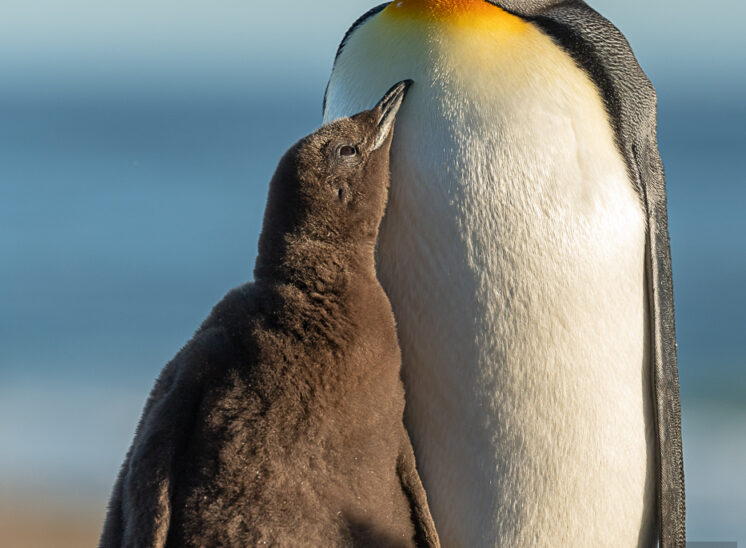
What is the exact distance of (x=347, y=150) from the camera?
79.6 inches

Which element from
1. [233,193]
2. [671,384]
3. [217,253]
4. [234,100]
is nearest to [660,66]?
[234,100]

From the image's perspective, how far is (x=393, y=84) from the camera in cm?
229

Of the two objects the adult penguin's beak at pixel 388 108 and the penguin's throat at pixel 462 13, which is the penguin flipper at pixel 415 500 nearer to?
the adult penguin's beak at pixel 388 108

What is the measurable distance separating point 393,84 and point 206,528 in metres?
1.06

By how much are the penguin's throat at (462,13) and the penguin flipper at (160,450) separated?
0.93 meters

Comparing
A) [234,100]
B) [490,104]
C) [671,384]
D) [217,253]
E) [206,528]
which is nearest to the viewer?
[206,528]

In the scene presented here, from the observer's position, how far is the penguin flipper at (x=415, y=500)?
82.2 inches

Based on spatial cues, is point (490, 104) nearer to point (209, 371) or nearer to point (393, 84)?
point (393, 84)

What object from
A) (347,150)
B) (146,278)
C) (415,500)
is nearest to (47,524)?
(415,500)

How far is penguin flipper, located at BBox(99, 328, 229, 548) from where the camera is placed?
1818 millimetres

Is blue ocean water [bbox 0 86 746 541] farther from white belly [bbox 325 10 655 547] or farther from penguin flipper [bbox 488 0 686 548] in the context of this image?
white belly [bbox 325 10 655 547]

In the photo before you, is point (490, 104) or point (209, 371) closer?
point (209, 371)

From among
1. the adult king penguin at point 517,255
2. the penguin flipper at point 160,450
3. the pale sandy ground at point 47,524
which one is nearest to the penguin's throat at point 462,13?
the adult king penguin at point 517,255

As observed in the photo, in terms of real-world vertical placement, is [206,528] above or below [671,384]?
below
